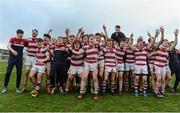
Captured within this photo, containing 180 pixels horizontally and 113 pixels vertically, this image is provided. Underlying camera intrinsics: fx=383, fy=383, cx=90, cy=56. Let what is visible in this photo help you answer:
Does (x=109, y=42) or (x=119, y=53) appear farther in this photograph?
(x=119, y=53)

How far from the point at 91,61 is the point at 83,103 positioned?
1.79m

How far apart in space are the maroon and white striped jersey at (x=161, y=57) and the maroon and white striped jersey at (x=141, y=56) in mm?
482

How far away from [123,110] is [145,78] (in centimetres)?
269

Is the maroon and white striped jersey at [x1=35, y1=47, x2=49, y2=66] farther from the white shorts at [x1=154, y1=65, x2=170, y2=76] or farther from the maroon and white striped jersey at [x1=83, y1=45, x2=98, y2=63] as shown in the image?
the white shorts at [x1=154, y1=65, x2=170, y2=76]

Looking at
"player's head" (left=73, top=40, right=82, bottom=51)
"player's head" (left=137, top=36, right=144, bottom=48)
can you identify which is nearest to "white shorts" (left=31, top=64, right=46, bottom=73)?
"player's head" (left=73, top=40, right=82, bottom=51)

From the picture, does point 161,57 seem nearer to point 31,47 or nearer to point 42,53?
point 42,53

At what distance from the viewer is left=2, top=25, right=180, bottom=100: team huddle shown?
15.3 metres

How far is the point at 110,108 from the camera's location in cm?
1368

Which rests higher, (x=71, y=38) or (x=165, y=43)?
(x=71, y=38)

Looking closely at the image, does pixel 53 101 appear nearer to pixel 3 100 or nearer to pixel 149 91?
pixel 3 100

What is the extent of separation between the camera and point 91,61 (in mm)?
15047

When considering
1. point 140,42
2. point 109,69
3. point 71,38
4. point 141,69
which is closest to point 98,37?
point 71,38

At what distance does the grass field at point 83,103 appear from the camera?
13562mm

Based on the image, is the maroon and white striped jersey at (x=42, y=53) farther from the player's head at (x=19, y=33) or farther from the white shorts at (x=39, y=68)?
the player's head at (x=19, y=33)
